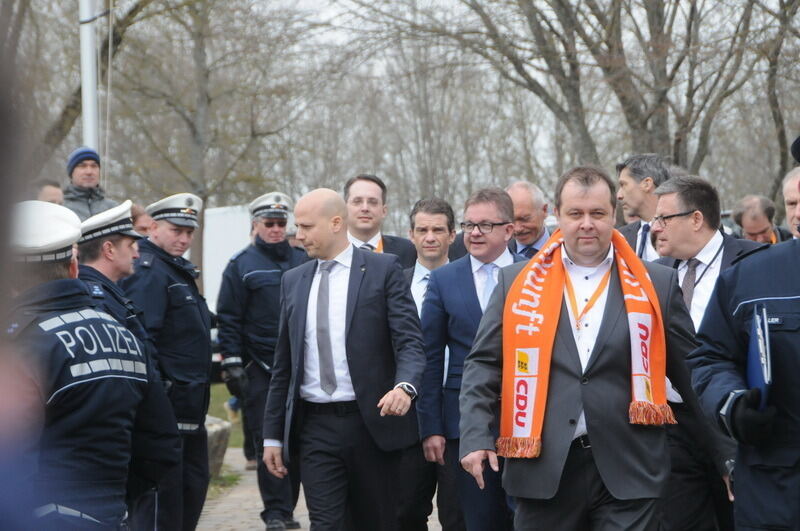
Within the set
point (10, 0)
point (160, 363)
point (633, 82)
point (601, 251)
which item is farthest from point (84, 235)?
point (633, 82)

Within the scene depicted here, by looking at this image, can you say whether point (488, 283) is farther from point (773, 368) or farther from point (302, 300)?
point (773, 368)

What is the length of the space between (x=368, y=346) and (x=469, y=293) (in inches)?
25.3

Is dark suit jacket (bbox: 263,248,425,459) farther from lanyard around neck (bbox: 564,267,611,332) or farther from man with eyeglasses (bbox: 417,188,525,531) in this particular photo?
lanyard around neck (bbox: 564,267,611,332)

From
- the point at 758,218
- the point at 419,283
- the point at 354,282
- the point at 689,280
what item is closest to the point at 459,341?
the point at 354,282

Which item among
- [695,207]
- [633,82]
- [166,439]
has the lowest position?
[166,439]

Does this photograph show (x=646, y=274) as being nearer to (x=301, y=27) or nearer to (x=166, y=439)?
(x=166, y=439)

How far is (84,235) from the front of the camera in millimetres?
5930

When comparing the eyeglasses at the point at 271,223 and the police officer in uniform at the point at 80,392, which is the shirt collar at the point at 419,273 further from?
the police officer in uniform at the point at 80,392

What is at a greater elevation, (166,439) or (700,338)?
(700,338)

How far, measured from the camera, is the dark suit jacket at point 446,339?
6.45m

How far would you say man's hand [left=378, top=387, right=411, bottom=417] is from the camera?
5930 mm

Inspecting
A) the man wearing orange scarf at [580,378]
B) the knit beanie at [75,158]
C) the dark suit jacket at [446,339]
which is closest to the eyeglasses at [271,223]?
the dark suit jacket at [446,339]

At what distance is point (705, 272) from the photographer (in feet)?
19.7

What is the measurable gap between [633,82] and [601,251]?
1050 centimetres
